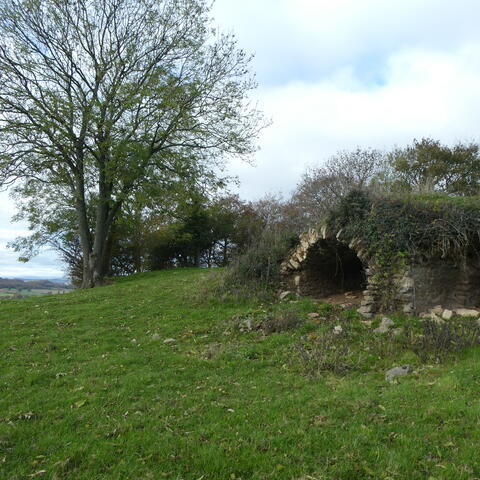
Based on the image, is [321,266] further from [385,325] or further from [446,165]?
[446,165]

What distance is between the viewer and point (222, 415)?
4.45 m

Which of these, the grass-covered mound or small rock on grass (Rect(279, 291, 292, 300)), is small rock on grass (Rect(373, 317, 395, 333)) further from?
small rock on grass (Rect(279, 291, 292, 300))

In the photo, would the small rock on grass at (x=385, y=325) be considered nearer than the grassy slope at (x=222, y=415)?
No

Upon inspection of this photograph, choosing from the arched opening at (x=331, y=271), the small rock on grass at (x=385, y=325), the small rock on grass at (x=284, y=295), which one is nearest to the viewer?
the small rock on grass at (x=385, y=325)

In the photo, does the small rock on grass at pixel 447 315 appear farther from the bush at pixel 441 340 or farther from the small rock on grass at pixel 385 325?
the small rock on grass at pixel 385 325

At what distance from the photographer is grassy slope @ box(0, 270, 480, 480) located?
345 centimetres

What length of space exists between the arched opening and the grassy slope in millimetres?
3168

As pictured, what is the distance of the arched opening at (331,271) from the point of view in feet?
33.5

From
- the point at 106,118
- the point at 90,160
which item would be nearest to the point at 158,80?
the point at 106,118

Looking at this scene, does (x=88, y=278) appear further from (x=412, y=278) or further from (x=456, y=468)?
(x=456, y=468)

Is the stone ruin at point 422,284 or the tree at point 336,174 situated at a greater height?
the tree at point 336,174

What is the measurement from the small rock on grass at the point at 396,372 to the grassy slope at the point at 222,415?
144mm

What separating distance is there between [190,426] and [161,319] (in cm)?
538

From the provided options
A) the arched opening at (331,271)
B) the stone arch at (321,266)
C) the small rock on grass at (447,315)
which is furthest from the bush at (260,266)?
the small rock on grass at (447,315)
